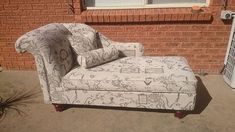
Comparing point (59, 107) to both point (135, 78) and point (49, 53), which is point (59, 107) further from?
point (135, 78)

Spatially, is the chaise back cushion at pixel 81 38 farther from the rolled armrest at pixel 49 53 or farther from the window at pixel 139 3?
the window at pixel 139 3

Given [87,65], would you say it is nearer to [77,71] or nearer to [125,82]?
[77,71]

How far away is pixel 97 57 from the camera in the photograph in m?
3.00

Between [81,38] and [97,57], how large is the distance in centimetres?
40

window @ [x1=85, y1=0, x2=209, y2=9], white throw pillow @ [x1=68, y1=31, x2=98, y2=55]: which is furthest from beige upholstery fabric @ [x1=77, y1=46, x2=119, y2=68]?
window @ [x1=85, y1=0, x2=209, y2=9]

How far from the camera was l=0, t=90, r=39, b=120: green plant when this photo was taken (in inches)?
121

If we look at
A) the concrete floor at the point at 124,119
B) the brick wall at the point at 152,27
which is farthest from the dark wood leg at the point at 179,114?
the brick wall at the point at 152,27

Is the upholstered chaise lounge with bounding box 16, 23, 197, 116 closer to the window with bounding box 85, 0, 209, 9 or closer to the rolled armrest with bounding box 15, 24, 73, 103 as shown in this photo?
the rolled armrest with bounding box 15, 24, 73, 103

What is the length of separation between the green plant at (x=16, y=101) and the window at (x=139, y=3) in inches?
65.2

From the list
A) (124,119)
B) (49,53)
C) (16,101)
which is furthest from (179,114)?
(16,101)

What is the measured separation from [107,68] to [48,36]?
80 cm

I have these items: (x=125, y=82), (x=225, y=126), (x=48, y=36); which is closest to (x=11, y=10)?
(x=48, y=36)

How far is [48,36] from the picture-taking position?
9.20 feet

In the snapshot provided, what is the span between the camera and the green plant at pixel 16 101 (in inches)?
121
